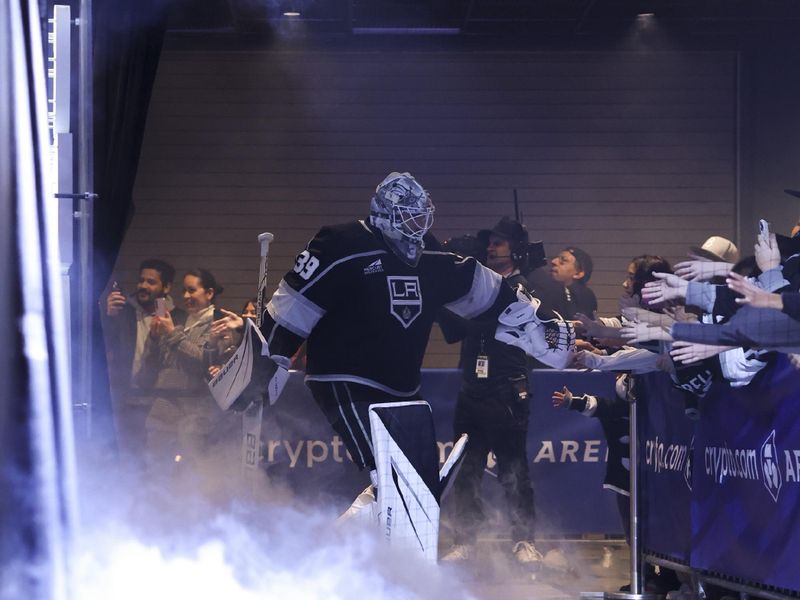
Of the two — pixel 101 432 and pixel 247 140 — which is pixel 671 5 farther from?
pixel 101 432

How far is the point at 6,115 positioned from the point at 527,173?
10550 mm

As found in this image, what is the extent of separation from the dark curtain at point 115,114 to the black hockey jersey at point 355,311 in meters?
0.99

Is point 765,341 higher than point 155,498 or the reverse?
higher

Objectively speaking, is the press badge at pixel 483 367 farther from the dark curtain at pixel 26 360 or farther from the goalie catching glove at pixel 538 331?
the dark curtain at pixel 26 360

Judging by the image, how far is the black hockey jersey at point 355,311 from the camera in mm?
6176

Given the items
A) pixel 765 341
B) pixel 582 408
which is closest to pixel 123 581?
pixel 765 341

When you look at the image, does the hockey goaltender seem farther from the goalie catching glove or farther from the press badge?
the press badge

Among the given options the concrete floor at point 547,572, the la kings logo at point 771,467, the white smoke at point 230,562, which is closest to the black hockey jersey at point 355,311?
the white smoke at point 230,562

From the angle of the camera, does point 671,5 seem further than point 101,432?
Yes

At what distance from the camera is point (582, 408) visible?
8.03 metres

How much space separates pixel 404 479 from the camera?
5930mm

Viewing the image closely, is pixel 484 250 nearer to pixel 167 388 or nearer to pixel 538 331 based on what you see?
pixel 538 331

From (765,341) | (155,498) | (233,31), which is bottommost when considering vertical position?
(155,498)

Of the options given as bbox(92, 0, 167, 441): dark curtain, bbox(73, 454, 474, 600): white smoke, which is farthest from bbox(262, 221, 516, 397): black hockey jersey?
A: bbox(92, 0, 167, 441): dark curtain
